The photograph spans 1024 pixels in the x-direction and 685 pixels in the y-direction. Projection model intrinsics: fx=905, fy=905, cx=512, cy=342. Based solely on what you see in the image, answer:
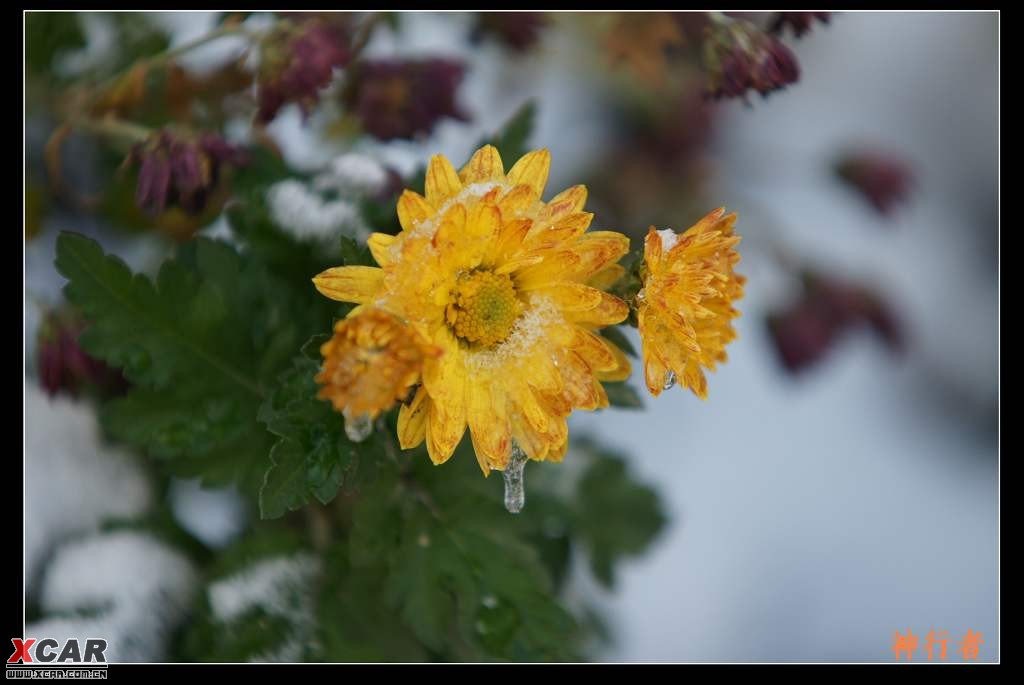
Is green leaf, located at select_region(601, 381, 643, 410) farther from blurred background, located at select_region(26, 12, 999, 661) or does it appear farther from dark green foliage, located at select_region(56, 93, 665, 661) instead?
blurred background, located at select_region(26, 12, 999, 661)

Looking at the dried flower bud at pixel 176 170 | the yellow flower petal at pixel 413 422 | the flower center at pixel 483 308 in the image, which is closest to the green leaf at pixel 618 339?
the flower center at pixel 483 308

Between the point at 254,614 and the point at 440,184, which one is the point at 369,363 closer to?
the point at 440,184

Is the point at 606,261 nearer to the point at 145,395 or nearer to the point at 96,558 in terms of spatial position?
the point at 145,395

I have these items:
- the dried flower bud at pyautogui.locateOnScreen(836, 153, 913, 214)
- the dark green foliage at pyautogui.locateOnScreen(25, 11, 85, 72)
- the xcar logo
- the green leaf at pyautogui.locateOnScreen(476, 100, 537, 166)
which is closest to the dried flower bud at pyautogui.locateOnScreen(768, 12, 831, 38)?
the green leaf at pyautogui.locateOnScreen(476, 100, 537, 166)

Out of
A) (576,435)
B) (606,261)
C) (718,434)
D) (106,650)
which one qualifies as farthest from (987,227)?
(106,650)

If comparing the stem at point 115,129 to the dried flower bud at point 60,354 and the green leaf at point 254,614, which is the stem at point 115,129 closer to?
the dried flower bud at point 60,354
